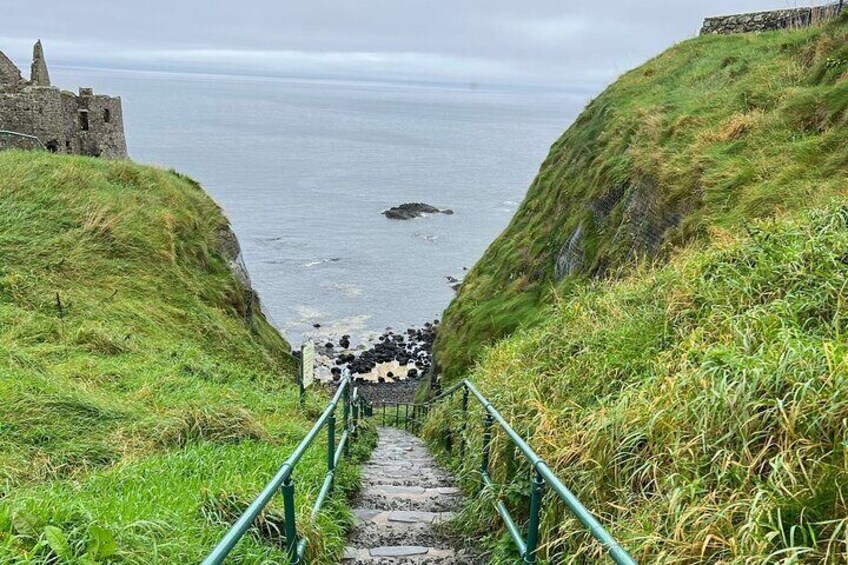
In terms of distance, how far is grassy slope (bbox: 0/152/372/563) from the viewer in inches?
146

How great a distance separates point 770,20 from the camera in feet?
70.1

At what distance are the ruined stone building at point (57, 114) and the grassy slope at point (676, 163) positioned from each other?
16236 mm

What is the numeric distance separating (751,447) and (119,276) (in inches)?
599

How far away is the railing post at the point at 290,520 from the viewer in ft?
11.4

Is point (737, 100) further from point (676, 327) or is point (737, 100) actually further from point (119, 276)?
point (119, 276)

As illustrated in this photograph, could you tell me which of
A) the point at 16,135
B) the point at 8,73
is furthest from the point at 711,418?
the point at 8,73

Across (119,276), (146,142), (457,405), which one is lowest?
(457,405)

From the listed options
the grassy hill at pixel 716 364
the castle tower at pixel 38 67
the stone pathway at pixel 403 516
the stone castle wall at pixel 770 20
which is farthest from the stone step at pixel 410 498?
the castle tower at pixel 38 67

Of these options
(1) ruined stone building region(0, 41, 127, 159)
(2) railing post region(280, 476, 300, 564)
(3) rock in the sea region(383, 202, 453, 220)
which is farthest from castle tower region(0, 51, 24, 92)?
(3) rock in the sea region(383, 202, 453, 220)

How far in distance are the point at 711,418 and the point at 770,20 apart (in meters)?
22.8

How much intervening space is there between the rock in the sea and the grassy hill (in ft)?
203

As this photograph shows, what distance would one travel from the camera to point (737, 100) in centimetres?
1397

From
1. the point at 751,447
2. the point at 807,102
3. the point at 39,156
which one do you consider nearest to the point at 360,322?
the point at 39,156

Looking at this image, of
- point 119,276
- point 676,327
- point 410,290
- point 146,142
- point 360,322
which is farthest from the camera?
point 146,142
